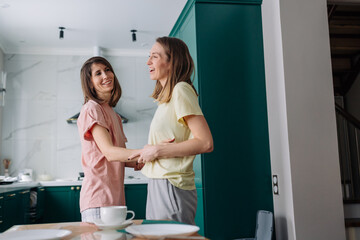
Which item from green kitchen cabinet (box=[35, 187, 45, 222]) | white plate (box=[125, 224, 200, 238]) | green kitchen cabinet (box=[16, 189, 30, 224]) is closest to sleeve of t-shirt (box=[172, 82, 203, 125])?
white plate (box=[125, 224, 200, 238])

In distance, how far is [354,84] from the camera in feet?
17.3

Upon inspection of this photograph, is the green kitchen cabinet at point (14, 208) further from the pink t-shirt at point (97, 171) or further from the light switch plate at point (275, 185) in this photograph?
the light switch plate at point (275, 185)

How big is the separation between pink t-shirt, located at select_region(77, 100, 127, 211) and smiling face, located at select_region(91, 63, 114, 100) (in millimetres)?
100

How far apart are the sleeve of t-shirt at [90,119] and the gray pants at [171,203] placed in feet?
1.09

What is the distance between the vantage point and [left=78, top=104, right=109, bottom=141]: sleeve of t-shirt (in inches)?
56.7

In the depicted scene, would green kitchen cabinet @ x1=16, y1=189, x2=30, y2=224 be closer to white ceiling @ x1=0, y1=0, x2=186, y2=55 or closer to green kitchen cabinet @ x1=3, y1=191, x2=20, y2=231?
green kitchen cabinet @ x1=3, y1=191, x2=20, y2=231

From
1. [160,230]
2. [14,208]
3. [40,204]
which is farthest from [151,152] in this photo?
[40,204]

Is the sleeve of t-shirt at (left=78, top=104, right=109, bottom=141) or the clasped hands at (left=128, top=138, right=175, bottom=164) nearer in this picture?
the clasped hands at (left=128, top=138, right=175, bottom=164)

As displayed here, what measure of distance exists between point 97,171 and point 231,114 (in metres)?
1.66

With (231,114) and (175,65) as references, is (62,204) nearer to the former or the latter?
(231,114)

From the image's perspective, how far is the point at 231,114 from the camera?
9.66 ft

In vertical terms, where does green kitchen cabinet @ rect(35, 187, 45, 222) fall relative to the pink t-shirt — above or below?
below

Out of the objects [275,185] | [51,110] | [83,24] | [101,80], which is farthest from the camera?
[51,110]

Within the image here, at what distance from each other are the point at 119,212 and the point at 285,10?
228 cm
